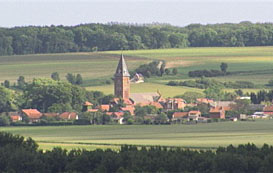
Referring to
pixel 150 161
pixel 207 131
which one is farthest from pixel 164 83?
pixel 150 161

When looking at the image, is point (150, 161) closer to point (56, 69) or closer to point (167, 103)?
point (167, 103)

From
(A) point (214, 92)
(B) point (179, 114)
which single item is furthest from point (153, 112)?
(A) point (214, 92)

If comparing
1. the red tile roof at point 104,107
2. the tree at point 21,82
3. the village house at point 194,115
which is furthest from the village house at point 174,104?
the tree at point 21,82

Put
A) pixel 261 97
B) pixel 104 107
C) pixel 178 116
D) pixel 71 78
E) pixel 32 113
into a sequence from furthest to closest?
pixel 71 78
pixel 261 97
pixel 104 107
pixel 32 113
pixel 178 116

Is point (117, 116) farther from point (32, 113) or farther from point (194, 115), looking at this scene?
point (32, 113)

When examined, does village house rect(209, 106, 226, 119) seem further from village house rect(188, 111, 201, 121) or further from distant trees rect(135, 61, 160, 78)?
distant trees rect(135, 61, 160, 78)

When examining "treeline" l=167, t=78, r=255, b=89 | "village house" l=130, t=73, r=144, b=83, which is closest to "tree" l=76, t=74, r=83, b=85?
"village house" l=130, t=73, r=144, b=83
